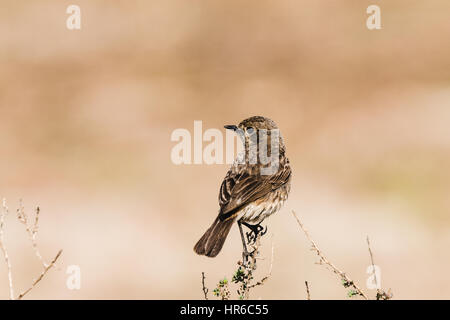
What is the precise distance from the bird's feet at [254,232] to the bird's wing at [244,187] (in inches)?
8.1

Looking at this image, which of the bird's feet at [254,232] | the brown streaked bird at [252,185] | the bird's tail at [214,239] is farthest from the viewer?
the brown streaked bird at [252,185]

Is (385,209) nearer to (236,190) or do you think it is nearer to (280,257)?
(280,257)

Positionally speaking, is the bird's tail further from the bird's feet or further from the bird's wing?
the bird's feet

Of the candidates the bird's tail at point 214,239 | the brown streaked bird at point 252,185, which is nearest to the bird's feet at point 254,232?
the brown streaked bird at point 252,185

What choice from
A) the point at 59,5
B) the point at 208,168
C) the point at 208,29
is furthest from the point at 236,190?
the point at 59,5

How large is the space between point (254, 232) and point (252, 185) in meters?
0.52

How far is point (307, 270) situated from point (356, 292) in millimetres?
7702

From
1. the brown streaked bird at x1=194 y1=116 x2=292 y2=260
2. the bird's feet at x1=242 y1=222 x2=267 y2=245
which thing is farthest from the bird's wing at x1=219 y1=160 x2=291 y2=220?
the bird's feet at x1=242 y1=222 x2=267 y2=245

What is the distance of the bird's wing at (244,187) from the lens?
5883 mm

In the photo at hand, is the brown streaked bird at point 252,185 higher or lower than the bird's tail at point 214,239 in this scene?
higher

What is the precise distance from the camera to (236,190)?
601 cm

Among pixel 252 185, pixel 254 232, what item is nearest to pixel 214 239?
pixel 254 232

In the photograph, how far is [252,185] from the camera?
6227 mm

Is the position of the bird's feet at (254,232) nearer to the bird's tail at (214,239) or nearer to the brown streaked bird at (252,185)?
the brown streaked bird at (252,185)
